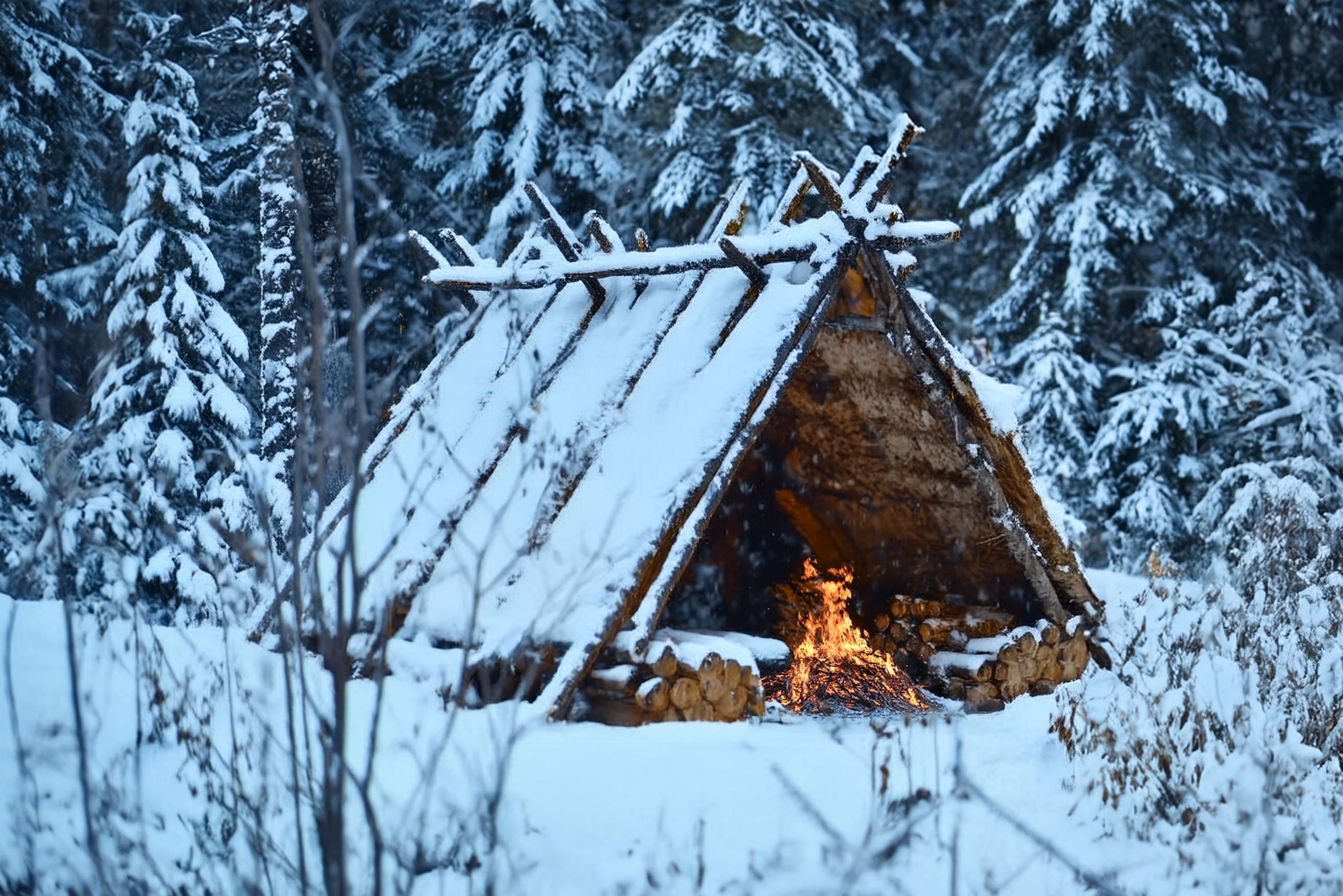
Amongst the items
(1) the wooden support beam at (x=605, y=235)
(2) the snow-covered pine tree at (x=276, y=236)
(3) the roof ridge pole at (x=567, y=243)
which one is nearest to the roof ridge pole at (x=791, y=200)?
(1) the wooden support beam at (x=605, y=235)

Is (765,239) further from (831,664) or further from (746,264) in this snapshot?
(831,664)

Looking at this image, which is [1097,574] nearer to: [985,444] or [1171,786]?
[985,444]

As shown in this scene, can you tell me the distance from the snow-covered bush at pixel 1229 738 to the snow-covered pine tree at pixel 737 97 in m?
8.96

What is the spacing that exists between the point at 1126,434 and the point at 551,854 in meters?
12.2

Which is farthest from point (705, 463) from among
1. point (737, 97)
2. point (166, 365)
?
point (737, 97)

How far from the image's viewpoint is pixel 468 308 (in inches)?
317

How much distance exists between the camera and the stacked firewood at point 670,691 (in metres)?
4.87

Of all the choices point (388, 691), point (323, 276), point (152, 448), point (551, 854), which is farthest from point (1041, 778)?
point (152, 448)

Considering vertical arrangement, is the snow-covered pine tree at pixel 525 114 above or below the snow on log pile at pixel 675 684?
above

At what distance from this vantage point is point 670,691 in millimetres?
5004

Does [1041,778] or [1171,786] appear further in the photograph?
[1041,778]

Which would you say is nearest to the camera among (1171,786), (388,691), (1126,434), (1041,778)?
(1171,786)

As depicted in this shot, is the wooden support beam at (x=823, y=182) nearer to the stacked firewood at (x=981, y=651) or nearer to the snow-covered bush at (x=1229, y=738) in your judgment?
the snow-covered bush at (x=1229, y=738)

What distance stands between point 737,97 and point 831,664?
9504mm
